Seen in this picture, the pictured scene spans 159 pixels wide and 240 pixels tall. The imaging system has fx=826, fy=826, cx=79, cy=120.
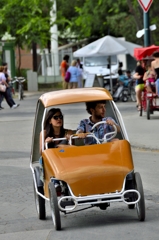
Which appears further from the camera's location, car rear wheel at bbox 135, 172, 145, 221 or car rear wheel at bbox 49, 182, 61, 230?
car rear wheel at bbox 135, 172, 145, 221

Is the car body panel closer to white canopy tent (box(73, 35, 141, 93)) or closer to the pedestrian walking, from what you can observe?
white canopy tent (box(73, 35, 141, 93))

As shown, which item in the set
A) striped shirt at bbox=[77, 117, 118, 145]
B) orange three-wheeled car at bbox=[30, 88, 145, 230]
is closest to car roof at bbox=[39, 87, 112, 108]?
orange three-wheeled car at bbox=[30, 88, 145, 230]

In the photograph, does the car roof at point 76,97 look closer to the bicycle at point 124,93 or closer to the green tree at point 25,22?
the bicycle at point 124,93

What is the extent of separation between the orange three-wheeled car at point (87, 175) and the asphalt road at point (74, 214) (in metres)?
0.19

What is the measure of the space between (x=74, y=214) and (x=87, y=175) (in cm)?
114

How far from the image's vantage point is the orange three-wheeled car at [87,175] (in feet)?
25.3

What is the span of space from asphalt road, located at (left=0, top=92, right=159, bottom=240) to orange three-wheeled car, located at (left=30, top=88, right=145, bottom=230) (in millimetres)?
192

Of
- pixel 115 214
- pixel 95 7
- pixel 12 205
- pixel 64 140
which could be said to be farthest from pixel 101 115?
pixel 95 7

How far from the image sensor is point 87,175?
772 centimetres

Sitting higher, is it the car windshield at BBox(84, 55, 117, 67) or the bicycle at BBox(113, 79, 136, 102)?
the car windshield at BBox(84, 55, 117, 67)

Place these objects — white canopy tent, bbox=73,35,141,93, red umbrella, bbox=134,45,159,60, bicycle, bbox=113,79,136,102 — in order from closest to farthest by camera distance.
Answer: red umbrella, bbox=134,45,159,60 → bicycle, bbox=113,79,136,102 → white canopy tent, bbox=73,35,141,93

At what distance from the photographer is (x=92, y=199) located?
7656 mm

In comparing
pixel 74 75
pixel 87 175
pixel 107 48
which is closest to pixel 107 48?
pixel 107 48

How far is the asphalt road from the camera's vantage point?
7539 millimetres
